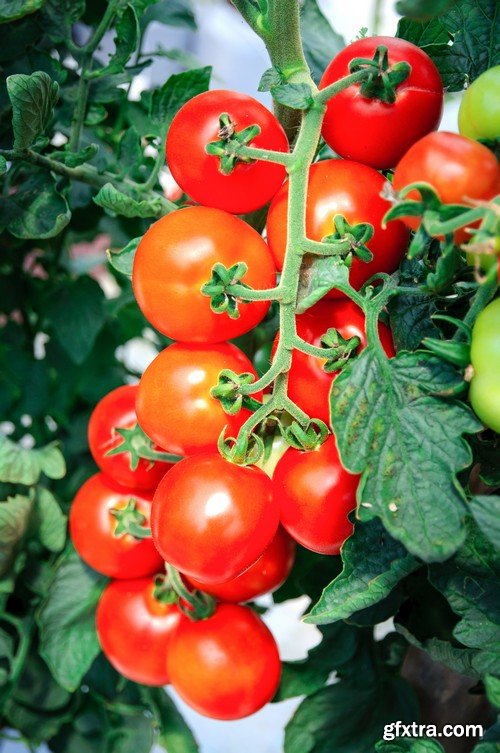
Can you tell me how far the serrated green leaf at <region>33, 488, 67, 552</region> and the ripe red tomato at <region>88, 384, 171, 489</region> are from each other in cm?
10

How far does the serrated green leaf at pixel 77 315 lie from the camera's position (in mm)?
646

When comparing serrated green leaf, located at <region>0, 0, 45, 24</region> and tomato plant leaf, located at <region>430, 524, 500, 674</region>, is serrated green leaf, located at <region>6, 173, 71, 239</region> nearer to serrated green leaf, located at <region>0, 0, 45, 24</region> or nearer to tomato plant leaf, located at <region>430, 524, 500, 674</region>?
serrated green leaf, located at <region>0, 0, 45, 24</region>

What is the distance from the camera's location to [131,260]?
431 mm

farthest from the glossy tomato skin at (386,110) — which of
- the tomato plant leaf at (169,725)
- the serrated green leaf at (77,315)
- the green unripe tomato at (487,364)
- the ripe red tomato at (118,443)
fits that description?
the tomato plant leaf at (169,725)

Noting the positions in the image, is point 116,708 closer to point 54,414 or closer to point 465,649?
point 54,414

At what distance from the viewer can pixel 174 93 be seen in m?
0.50

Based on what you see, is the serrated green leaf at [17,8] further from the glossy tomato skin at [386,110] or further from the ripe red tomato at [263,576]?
the ripe red tomato at [263,576]

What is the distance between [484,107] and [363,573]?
208mm

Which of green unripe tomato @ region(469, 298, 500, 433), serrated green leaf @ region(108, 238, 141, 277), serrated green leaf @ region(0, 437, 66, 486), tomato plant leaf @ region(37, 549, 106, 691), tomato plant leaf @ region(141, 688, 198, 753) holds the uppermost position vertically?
green unripe tomato @ region(469, 298, 500, 433)

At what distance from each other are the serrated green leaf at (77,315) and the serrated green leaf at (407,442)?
36cm

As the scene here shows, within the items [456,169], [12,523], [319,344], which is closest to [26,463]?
[12,523]

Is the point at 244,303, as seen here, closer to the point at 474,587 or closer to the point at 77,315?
the point at 474,587

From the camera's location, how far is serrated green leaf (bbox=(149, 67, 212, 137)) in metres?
0.50

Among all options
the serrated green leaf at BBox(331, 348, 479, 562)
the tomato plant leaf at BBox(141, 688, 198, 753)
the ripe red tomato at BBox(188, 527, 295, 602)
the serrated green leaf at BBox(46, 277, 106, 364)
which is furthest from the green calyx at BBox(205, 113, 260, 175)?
the tomato plant leaf at BBox(141, 688, 198, 753)
